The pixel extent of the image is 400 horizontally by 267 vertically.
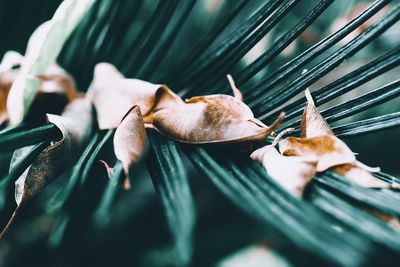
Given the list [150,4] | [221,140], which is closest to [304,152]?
[221,140]

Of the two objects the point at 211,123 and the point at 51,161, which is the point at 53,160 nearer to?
the point at 51,161

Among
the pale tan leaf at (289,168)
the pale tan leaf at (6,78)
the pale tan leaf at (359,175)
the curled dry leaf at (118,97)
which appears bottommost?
the pale tan leaf at (359,175)

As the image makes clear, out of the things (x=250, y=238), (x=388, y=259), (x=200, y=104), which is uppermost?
(x=200, y=104)

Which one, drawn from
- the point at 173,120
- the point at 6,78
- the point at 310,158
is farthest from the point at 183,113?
the point at 6,78

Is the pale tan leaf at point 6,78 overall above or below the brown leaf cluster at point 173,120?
above

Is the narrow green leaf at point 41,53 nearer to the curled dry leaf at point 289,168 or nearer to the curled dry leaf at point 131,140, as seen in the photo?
Answer: the curled dry leaf at point 131,140

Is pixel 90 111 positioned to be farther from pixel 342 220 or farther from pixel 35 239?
pixel 35 239

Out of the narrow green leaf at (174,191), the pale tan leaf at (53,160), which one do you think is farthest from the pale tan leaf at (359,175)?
the pale tan leaf at (53,160)
